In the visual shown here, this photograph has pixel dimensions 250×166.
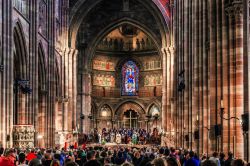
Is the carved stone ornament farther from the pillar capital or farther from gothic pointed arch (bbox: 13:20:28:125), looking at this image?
the pillar capital

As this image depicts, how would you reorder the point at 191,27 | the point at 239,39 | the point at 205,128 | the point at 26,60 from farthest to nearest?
1. the point at 26,60
2. the point at 191,27
3. the point at 205,128
4. the point at 239,39

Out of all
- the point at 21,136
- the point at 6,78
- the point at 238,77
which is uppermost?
the point at 6,78

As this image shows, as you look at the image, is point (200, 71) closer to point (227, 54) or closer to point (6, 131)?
point (227, 54)

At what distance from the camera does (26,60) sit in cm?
4847

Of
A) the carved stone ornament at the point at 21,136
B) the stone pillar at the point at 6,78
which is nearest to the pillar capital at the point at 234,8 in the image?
the stone pillar at the point at 6,78

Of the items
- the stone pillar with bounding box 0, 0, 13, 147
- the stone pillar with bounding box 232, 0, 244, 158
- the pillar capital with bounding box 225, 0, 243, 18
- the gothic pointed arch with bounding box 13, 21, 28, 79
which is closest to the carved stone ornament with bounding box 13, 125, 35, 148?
the stone pillar with bounding box 0, 0, 13, 147

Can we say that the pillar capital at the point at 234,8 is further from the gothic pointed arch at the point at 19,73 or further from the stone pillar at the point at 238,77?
the gothic pointed arch at the point at 19,73

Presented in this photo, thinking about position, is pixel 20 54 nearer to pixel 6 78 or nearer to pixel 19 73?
pixel 19 73

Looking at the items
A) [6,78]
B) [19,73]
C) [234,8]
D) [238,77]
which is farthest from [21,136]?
[234,8]

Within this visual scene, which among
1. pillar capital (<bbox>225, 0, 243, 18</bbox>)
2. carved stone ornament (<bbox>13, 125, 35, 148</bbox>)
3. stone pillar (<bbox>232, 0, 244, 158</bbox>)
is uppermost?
pillar capital (<bbox>225, 0, 243, 18</bbox>)

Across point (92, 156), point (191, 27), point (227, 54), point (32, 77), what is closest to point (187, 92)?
point (191, 27)

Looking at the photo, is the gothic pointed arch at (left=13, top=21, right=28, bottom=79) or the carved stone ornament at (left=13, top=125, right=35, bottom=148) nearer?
the carved stone ornament at (left=13, top=125, right=35, bottom=148)

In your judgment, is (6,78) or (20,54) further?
(20,54)

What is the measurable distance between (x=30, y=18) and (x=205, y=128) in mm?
22325
